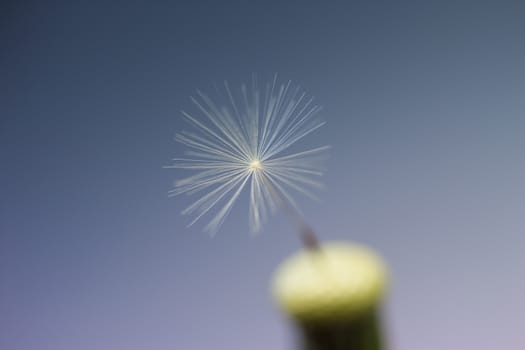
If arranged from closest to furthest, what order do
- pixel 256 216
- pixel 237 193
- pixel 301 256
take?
pixel 301 256, pixel 256 216, pixel 237 193

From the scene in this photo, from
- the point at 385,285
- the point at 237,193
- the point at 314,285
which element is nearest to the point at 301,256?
the point at 314,285

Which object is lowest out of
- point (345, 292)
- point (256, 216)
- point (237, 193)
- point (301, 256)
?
point (345, 292)

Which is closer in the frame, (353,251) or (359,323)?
(359,323)

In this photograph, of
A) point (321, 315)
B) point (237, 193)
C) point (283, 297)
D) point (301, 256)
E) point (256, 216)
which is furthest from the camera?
point (237, 193)

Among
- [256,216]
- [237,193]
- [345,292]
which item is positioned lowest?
[345,292]

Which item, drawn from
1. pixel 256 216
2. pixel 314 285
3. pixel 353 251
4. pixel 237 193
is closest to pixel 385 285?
pixel 353 251

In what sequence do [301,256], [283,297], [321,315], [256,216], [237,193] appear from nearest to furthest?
[321,315]
[283,297]
[301,256]
[256,216]
[237,193]

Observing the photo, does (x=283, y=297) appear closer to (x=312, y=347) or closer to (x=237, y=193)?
(x=312, y=347)

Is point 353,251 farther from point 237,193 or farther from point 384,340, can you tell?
point 237,193

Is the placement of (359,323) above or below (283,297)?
below
